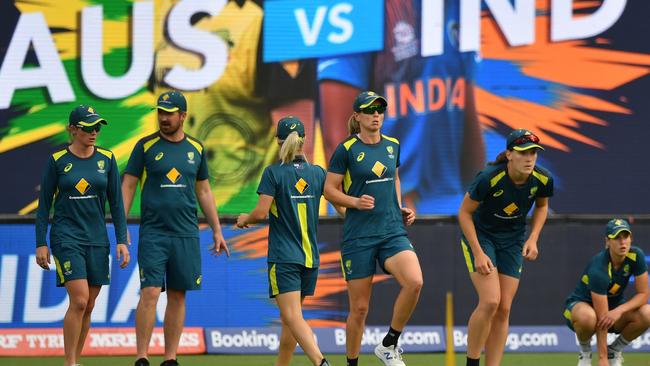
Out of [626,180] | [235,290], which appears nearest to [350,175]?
[235,290]

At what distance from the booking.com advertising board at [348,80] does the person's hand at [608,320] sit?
10.5 feet

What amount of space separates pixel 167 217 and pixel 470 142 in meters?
5.73

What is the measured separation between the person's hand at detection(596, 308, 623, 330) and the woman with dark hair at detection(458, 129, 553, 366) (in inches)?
80.9

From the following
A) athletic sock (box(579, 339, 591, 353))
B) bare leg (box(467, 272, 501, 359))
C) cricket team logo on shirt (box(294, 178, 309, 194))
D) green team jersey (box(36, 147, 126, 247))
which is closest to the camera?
cricket team logo on shirt (box(294, 178, 309, 194))

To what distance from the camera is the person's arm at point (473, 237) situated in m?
10.0

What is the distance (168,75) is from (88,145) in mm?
4323

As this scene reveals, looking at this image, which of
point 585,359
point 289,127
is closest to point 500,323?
point 585,359

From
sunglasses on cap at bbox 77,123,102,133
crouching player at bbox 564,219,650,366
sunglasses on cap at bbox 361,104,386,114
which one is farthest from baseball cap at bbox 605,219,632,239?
sunglasses on cap at bbox 77,123,102,133

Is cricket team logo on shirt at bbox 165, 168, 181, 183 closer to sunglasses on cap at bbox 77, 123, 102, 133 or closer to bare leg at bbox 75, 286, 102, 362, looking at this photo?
sunglasses on cap at bbox 77, 123, 102, 133

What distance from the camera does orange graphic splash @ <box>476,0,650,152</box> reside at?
15078mm

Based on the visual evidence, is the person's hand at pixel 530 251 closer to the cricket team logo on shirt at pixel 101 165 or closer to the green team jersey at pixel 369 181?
the green team jersey at pixel 369 181

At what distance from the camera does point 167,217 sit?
1038cm

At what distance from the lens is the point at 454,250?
14.9 m

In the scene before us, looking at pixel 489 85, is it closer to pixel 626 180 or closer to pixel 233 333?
pixel 626 180
